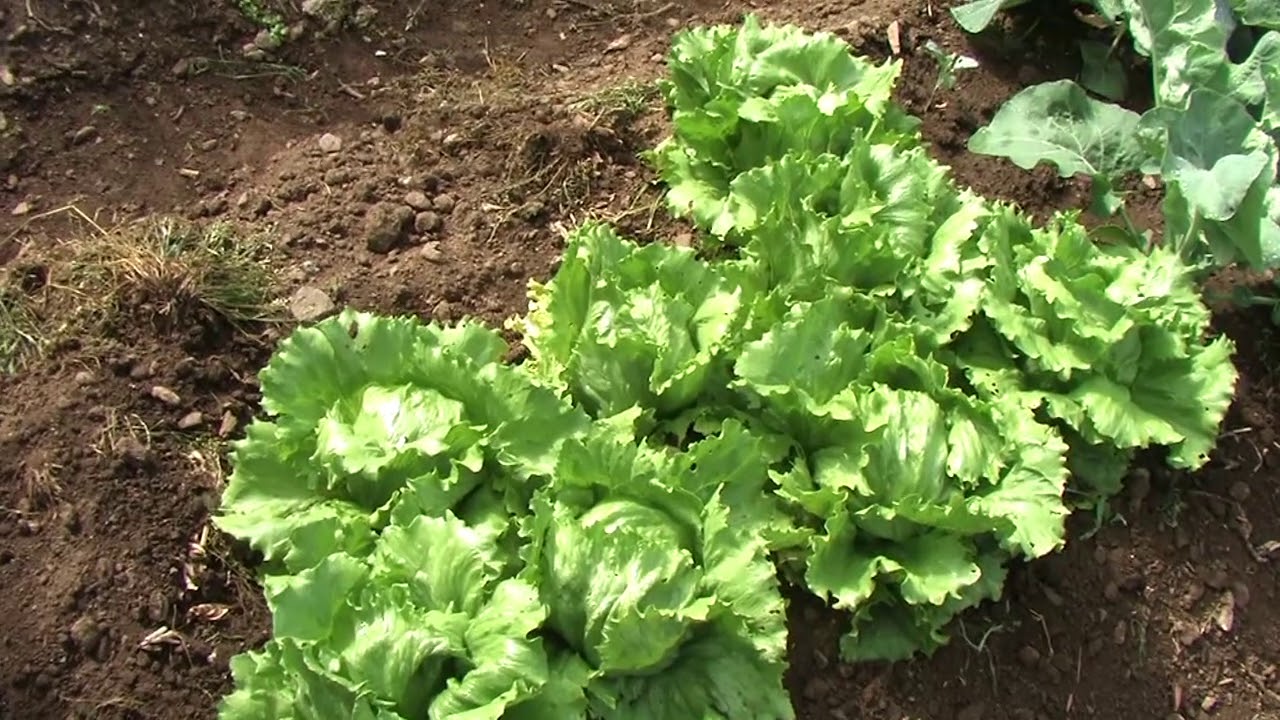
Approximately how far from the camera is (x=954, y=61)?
5.28 m

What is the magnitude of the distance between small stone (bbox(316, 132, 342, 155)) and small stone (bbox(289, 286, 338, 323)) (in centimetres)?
78

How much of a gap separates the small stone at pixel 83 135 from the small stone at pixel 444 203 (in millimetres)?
1340

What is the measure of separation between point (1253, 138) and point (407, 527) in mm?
3074

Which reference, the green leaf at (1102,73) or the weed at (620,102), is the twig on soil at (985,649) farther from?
the green leaf at (1102,73)

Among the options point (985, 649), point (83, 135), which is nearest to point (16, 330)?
point (83, 135)

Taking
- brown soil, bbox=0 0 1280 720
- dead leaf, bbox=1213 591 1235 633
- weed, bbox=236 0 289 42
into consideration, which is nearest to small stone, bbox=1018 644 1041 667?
brown soil, bbox=0 0 1280 720

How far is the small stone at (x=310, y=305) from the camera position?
4.43 meters

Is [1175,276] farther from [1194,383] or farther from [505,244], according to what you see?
[505,244]

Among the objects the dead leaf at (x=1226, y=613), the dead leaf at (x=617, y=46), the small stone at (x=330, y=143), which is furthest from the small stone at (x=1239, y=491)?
the small stone at (x=330, y=143)

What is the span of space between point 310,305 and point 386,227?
0.42 meters

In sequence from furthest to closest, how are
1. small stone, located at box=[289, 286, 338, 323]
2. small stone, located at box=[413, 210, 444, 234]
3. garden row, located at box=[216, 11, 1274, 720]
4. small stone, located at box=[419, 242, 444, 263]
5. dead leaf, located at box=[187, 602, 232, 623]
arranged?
small stone, located at box=[413, 210, 444, 234] < small stone, located at box=[419, 242, 444, 263] < small stone, located at box=[289, 286, 338, 323] < dead leaf, located at box=[187, 602, 232, 623] < garden row, located at box=[216, 11, 1274, 720]

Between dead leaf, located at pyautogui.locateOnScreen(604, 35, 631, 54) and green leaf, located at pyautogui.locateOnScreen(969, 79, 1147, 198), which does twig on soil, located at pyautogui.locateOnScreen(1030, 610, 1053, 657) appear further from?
dead leaf, located at pyautogui.locateOnScreen(604, 35, 631, 54)

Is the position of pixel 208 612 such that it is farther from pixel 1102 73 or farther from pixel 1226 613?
pixel 1102 73

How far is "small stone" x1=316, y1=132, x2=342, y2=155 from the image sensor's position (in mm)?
5059
